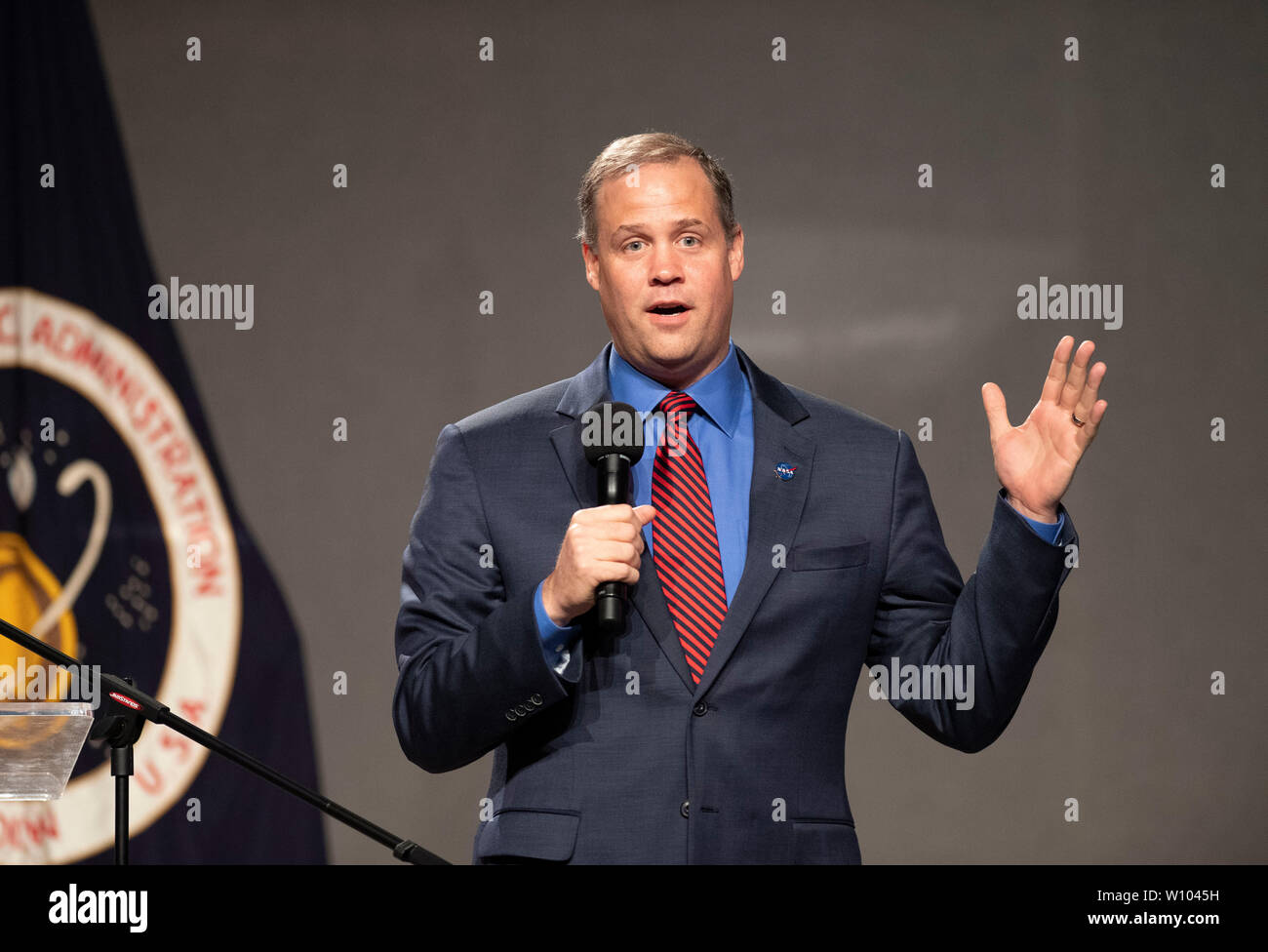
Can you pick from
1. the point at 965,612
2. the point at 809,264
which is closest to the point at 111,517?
the point at 809,264

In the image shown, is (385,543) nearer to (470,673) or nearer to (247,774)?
(247,774)

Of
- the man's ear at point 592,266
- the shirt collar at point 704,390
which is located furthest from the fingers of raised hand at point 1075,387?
the man's ear at point 592,266

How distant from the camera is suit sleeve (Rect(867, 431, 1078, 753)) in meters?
→ 1.69

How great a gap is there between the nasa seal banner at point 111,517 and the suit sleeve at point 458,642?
2.27 metres

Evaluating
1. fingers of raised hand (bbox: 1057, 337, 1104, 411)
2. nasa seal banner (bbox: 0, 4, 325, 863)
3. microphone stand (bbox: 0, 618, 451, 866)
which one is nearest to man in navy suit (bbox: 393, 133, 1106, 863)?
fingers of raised hand (bbox: 1057, 337, 1104, 411)

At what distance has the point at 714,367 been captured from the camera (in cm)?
194

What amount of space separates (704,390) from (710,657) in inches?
16.4

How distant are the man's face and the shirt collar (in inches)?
0.7

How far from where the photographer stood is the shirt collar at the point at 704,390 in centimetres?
191

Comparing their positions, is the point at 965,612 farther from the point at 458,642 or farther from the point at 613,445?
the point at 458,642

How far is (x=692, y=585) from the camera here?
69.9 inches

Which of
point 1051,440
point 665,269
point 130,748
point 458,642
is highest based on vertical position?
point 665,269
